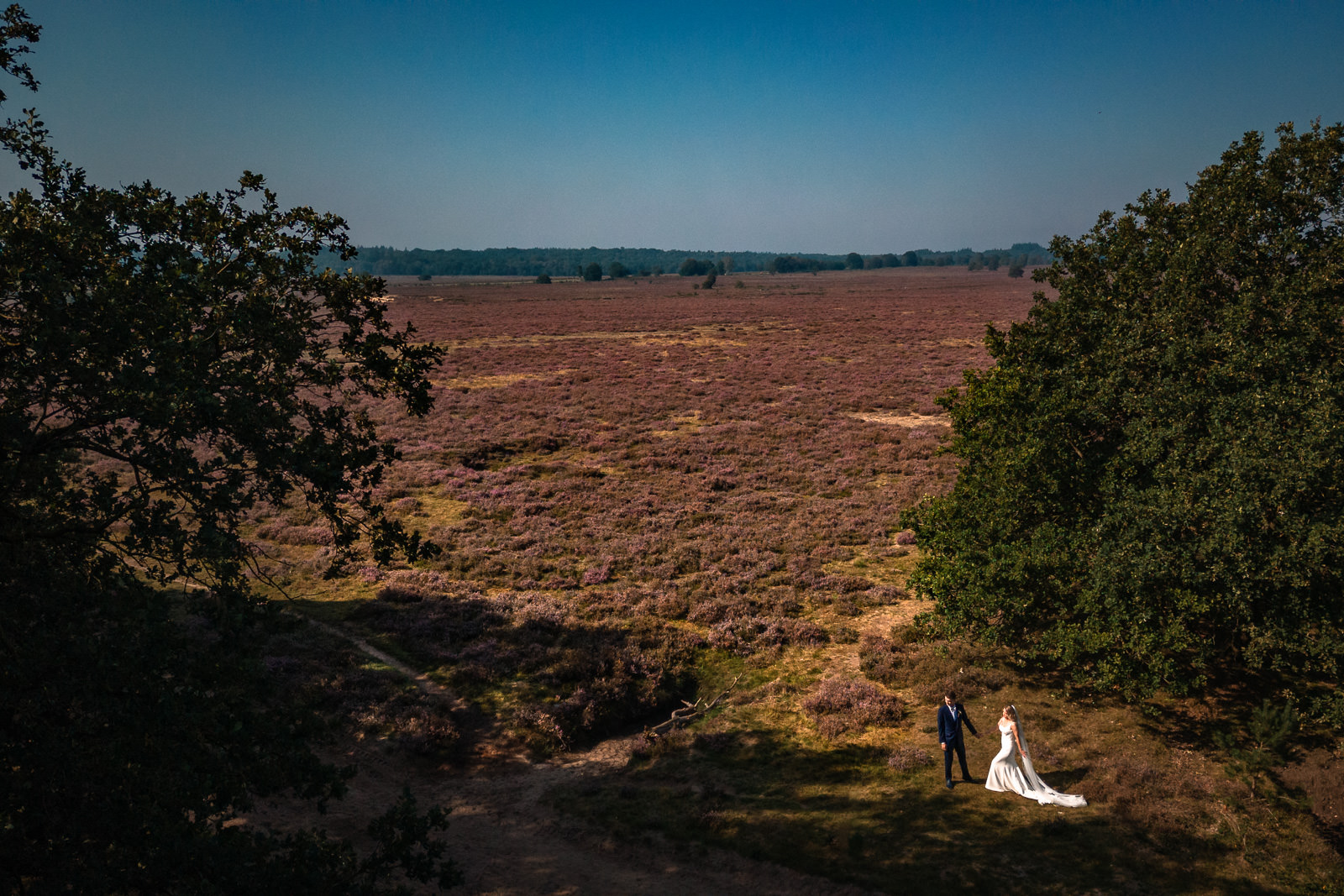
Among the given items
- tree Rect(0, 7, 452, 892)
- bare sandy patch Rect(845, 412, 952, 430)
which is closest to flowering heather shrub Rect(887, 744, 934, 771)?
tree Rect(0, 7, 452, 892)

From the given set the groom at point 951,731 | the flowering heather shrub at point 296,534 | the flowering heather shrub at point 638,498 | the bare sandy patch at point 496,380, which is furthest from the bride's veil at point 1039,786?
the bare sandy patch at point 496,380

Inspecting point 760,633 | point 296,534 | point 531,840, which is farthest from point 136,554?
point 296,534

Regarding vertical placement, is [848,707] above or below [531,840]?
above

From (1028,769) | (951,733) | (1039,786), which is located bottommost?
(1039,786)

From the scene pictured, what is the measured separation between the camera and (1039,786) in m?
12.5

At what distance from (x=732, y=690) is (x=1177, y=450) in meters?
10.0

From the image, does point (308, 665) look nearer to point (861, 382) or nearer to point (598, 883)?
point (598, 883)

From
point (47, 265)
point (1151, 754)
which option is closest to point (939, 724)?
point (1151, 754)

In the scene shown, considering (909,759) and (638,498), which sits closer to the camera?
(909,759)

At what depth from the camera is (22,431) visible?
7301 mm

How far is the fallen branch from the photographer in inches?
595

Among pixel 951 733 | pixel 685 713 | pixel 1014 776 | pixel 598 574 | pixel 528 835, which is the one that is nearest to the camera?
pixel 528 835

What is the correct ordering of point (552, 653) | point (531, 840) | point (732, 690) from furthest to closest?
point (552, 653) < point (732, 690) < point (531, 840)

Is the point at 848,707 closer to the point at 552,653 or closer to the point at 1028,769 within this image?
the point at 1028,769
